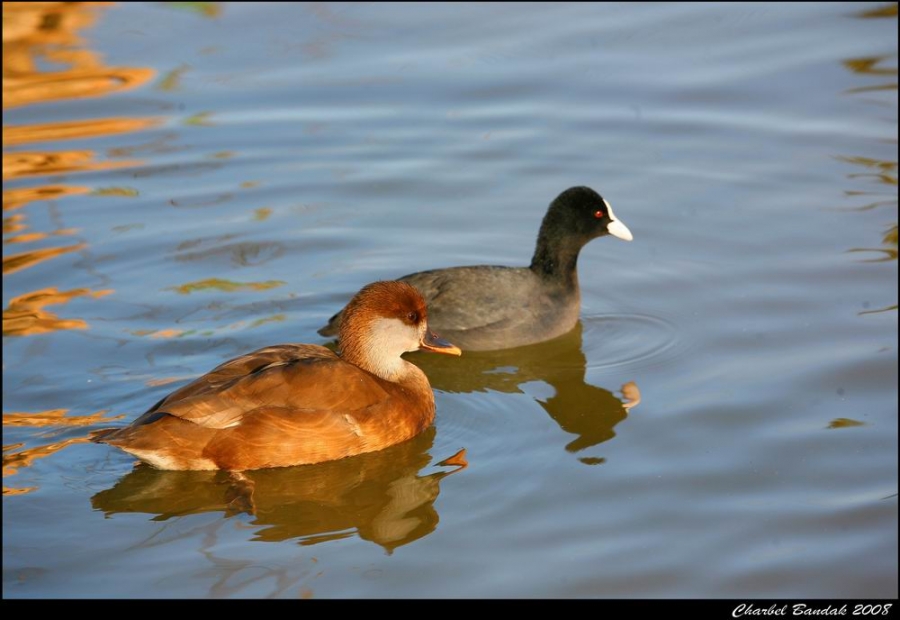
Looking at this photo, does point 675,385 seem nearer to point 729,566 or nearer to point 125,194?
point 729,566

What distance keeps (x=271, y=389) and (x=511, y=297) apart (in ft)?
8.29

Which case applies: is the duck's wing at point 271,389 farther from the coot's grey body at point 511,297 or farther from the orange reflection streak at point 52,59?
the orange reflection streak at point 52,59

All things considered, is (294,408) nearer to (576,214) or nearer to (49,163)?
(576,214)

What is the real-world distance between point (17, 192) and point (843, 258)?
286 inches

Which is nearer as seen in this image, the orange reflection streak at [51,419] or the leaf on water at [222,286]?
the orange reflection streak at [51,419]

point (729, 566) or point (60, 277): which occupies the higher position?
point (60, 277)

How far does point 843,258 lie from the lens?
973 cm

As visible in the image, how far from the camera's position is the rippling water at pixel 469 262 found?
6453mm

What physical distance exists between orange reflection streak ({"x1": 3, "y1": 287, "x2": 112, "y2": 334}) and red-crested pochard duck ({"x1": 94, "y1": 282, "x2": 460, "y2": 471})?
2.09m

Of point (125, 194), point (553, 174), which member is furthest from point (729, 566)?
point (125, 194)

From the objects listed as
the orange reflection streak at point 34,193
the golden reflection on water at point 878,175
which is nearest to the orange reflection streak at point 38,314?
the orange reflection streak at point 34,193

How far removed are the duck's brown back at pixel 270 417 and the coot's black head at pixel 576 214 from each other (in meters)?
2.46

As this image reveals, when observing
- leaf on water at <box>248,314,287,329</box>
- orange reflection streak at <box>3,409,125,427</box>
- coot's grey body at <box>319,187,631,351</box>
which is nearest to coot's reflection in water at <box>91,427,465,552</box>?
orange reflection streak at <box>3,409,125,427</box>

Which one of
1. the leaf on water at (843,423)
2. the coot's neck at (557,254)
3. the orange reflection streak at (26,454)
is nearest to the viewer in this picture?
the orange reflection streak at (26,454)
